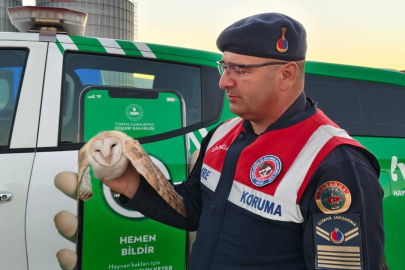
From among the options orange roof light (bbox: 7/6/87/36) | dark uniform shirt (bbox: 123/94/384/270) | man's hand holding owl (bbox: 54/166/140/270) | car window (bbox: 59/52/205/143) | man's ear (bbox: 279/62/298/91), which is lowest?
man's hand holding owl (bbox: 54/166/140/270)

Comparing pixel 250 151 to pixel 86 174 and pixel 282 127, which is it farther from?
pixel 86 174

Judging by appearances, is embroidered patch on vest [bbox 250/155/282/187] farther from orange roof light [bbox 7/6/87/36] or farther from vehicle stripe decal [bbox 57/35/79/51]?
orange roof light [bbox 7/6/87/36]

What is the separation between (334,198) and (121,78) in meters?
1.52

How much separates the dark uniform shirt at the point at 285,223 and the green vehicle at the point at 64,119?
81 centimetres

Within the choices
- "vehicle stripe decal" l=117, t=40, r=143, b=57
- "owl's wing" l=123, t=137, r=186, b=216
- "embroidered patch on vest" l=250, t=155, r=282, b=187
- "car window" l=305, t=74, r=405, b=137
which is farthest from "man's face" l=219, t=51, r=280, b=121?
"car window" l=305, t=74, r=405, b=137

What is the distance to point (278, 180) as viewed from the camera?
1136 millimetres

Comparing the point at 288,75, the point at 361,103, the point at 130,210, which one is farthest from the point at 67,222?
the point at 361,103

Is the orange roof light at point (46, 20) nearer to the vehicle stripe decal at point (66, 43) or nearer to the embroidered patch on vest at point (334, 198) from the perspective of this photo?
the vehicle stripe decal at point (66, 43)

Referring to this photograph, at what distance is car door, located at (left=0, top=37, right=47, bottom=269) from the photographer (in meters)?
1.96

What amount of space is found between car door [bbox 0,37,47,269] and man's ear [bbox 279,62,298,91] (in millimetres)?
1313

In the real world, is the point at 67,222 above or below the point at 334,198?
below

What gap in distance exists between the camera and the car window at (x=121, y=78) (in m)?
2.13

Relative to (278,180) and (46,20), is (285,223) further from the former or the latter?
(46,20)

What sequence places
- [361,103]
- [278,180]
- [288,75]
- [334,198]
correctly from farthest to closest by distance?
[361,103], [288,75], [278,180], [334,198]
